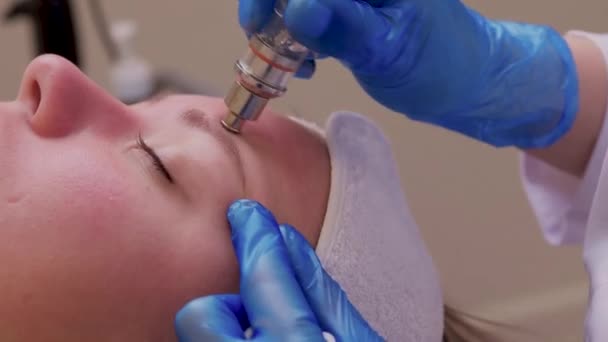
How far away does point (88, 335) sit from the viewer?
2.44 ft

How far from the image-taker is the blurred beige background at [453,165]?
6.22 ft

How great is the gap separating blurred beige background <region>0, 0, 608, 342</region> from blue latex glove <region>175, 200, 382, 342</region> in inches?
40.0

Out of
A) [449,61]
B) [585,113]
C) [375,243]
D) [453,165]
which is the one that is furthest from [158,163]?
[453,165]

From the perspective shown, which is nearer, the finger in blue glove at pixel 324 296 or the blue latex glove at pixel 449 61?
the finger in blue glove at pixel 324 296

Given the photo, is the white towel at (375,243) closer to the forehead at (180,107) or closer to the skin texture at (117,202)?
the skin texture at (117,202)

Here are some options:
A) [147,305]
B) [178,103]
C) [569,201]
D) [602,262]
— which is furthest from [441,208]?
[147,305]

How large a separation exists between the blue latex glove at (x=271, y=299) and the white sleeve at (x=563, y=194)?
60 cm

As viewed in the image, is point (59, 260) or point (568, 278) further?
point (568, 278)

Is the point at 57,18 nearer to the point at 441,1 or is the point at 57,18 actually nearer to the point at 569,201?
the point at 441,1

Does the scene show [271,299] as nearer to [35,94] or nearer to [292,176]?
[292,176]

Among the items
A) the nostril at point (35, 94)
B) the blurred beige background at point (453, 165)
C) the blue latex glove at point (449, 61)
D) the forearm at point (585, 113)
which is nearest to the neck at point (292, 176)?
the blue latex glove at point (449, 61)

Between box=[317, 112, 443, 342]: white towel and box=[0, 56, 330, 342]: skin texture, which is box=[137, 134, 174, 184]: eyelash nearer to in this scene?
box=[0, 56, 330, 342]: skin texture

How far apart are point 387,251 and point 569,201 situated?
498 mm

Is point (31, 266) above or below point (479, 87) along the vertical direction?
below
